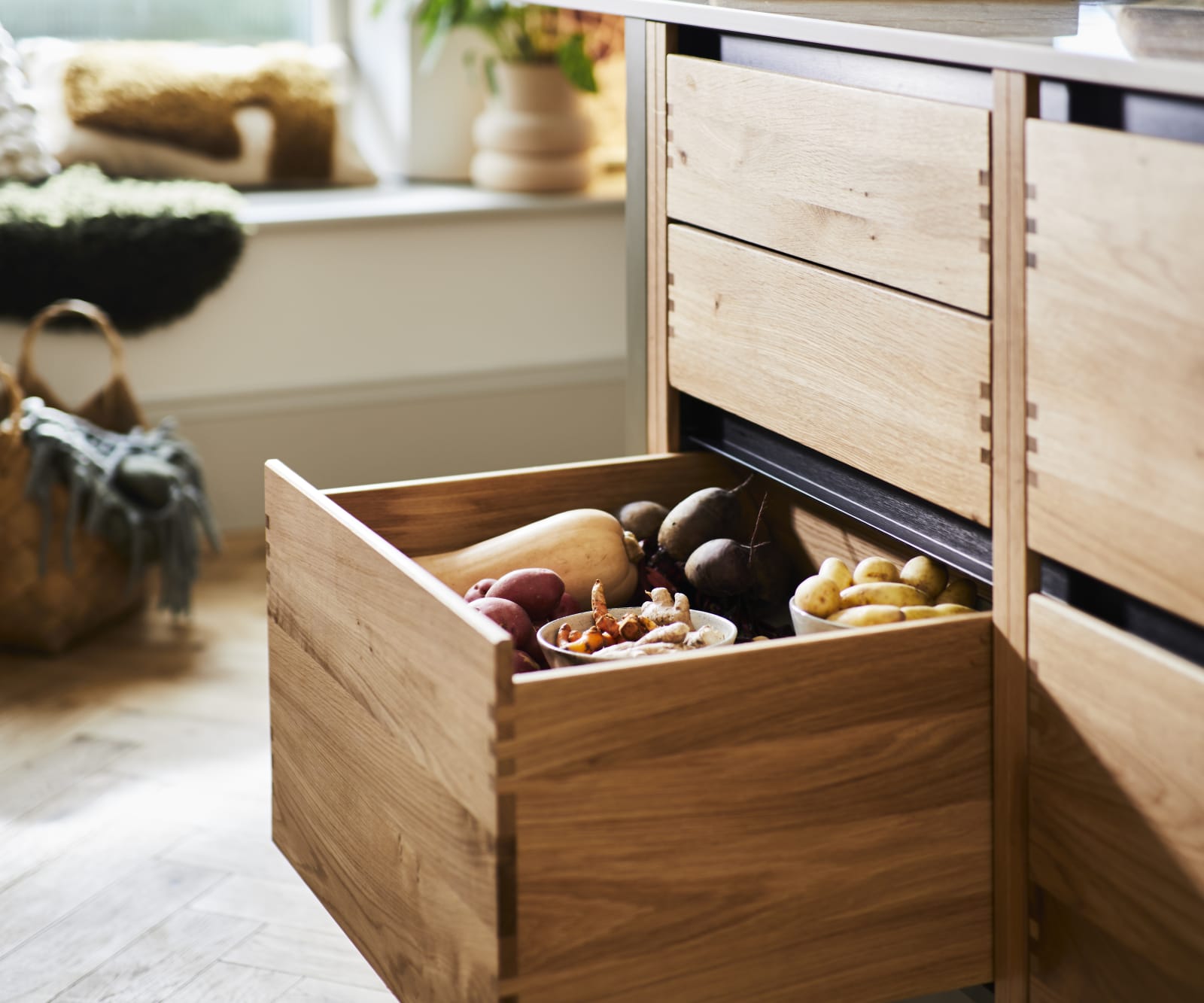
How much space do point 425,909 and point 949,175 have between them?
61 cm

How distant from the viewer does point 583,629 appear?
4.13 ft

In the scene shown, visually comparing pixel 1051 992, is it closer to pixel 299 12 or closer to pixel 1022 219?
pixel 1022 219

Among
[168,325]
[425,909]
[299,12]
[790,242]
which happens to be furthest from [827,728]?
[299,12]

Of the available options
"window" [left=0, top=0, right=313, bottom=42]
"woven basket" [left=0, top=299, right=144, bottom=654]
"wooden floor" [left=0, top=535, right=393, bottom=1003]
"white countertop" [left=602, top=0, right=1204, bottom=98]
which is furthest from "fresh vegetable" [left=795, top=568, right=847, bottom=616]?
"window" [left=0, top=0, right=313, bottom=42]

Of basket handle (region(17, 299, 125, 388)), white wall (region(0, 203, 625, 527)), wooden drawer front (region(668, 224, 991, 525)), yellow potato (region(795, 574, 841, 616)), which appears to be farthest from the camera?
white wall (region(0, 203, 625, 527))

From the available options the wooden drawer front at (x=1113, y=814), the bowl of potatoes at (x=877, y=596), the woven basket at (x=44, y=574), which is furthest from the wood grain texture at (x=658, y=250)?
the woven basket at (x=44, y=574)

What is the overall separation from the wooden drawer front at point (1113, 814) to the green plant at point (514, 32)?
Result: 214cm

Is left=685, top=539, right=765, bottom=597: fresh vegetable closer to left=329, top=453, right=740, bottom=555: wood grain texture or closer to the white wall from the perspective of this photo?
left=329, top=453, right=740, bottom=555: wood grain texture

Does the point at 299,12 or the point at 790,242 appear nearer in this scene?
the point at 790,242

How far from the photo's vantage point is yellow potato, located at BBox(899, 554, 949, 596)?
1.21 metres

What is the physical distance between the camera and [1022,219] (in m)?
0.98

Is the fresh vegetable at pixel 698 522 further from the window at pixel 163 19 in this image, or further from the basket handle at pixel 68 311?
the window at pixel 163 19

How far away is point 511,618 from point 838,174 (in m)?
0.42

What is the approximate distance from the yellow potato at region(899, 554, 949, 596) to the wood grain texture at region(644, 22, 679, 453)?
1.28ft
